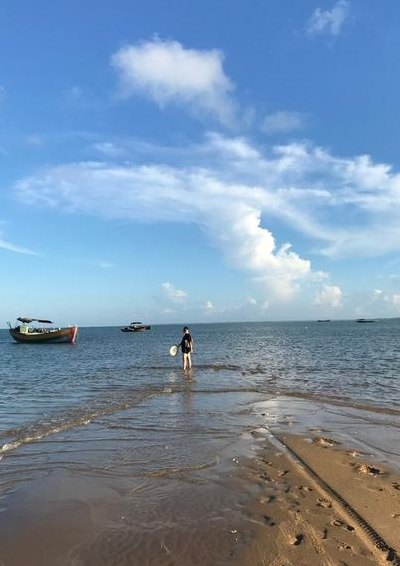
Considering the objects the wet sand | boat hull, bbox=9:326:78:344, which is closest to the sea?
the wet sand

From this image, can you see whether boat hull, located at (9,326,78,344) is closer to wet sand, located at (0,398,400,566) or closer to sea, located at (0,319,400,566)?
sea, located at (0,319,400,566)

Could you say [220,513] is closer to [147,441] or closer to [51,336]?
[147,441]

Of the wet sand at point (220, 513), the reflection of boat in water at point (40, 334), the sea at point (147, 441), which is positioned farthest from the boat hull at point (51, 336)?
the wet sand at point (220, 513)

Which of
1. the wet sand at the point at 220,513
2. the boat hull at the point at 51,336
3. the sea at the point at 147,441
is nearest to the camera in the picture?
the wet sand at the point at 220,513

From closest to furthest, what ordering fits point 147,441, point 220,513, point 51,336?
point 220,513 → point 147,441 → point 51,336

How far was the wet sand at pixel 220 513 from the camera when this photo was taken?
17.2ft

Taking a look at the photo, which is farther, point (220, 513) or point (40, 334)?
point (40, 334)

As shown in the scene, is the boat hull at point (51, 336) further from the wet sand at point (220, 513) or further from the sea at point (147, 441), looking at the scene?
the wet sand at point (220, 513)

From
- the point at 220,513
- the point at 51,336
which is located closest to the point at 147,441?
the point at 220,513

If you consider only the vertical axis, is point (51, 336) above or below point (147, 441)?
above

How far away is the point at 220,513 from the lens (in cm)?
633

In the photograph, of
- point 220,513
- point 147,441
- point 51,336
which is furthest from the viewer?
point 51,336

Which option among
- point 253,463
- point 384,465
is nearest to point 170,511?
point 253,463

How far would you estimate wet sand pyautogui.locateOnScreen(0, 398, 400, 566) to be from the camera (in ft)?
17.2
